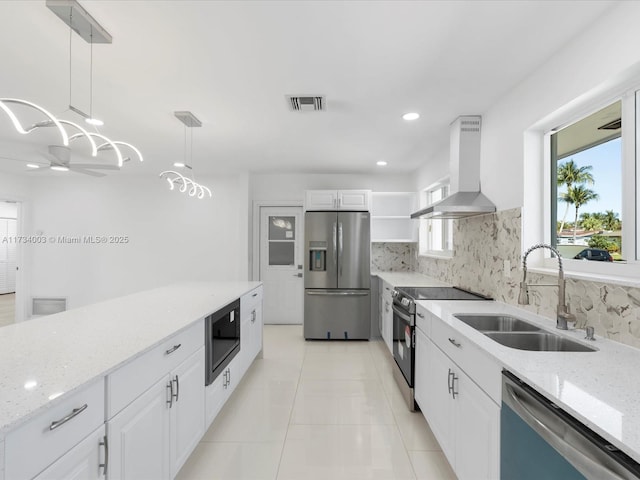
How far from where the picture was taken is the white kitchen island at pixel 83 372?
927 mm

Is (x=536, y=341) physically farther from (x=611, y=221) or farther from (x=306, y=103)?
(x=306, y=103)

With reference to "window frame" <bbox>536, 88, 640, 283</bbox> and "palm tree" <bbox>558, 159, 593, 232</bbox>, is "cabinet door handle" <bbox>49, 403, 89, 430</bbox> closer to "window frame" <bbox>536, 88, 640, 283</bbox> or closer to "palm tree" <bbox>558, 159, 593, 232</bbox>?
"window frame" <bbox>536, 88, 640, 283</bbox>

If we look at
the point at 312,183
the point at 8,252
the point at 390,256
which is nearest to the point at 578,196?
the point at 390,256

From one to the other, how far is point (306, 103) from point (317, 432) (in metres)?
2.54

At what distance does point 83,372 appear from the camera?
1169 mm

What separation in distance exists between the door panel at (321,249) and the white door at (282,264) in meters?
0.84

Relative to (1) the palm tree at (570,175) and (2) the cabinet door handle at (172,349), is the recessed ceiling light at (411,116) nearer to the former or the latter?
(1) the palm tree at (570,175)

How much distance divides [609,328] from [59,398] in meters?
2.27

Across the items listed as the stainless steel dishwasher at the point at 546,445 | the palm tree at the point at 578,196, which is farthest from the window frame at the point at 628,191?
the stainless steel dishwasher at the point at 546,445

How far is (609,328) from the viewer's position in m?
1.59

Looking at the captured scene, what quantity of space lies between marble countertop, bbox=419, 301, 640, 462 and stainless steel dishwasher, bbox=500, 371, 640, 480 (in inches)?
1.7

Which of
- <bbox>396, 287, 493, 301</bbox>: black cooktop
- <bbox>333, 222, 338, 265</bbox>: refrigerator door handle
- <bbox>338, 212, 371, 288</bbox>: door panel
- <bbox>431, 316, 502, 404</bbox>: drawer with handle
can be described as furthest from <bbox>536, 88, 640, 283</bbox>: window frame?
<bbox>333, 222, 338, 265</bbox>: refrigerator door handle

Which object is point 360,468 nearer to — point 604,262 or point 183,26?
point 604,262

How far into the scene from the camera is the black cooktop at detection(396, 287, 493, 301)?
2.76 m
